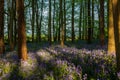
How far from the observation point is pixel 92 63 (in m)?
9.50

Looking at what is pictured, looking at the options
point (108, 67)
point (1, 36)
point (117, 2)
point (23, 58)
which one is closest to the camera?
point (117, 2)

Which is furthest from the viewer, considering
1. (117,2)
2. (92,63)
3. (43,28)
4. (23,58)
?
(43,28)

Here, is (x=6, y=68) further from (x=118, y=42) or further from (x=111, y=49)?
(x=111, y=49)

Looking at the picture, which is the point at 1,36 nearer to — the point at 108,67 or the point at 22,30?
the point at 22,30

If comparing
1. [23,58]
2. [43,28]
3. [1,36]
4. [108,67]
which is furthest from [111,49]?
[43,28]

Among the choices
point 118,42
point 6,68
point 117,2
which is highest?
point 117,2

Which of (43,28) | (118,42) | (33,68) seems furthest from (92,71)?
(43,28)

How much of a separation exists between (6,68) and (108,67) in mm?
4418

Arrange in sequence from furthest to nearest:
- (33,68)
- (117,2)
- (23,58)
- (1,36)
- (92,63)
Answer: (1,36) → (23,58) → (33,68) → (92,63) → (117,2)

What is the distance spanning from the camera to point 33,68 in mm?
10242

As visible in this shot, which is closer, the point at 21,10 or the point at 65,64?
the point at 65,64

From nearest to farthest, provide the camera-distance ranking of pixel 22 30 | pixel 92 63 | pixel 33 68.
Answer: pixel 92 63 < pixel 33 68 < pixel 22 30

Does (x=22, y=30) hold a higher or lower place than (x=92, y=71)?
higher

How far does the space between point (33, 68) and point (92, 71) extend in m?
2.85
